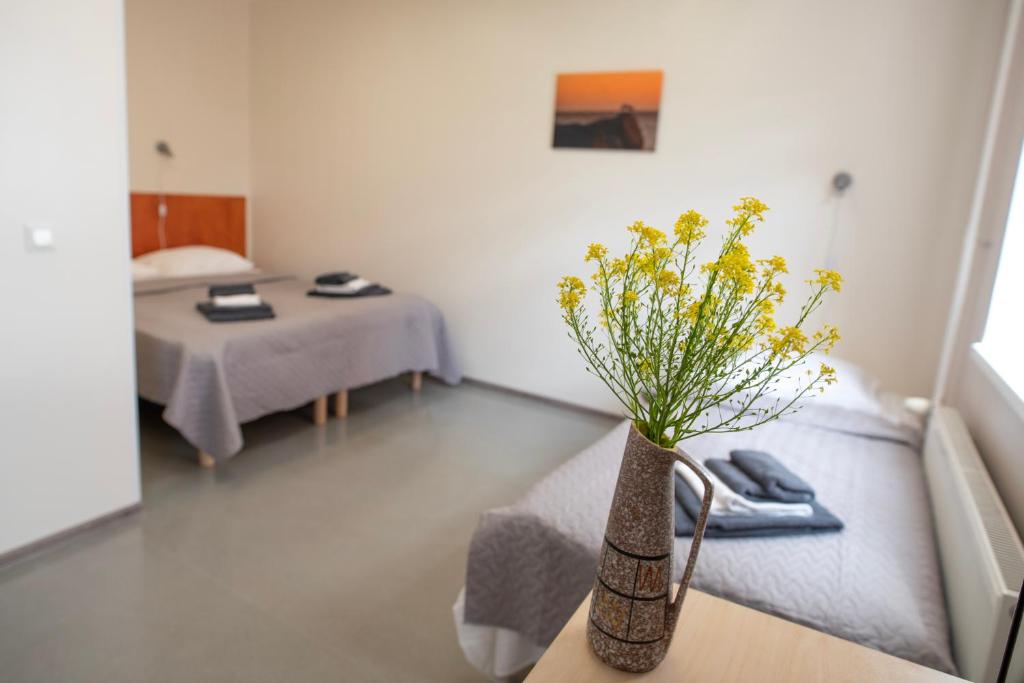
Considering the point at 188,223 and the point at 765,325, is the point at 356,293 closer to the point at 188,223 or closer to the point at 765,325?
the point at 188,223

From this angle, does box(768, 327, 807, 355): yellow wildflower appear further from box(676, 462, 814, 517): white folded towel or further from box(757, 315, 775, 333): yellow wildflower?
box(676, 462, 814, 517): white folded towel

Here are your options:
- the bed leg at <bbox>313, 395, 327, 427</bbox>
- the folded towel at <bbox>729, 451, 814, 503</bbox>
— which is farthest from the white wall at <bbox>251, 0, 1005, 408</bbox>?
the folded towel at <bbox>729, 451, 814, 503</bbox>

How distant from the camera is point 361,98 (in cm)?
445

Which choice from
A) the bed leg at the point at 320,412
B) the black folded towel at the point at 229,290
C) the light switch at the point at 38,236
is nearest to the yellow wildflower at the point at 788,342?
the light switch at the point at 38,236

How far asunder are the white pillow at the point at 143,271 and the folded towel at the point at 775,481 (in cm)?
360

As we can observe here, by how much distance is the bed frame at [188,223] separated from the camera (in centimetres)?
432

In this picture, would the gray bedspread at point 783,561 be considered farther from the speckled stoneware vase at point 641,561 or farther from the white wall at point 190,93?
the white wall at point 190,93

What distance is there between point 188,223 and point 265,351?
2.19 meters

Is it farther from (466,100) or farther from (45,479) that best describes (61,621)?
(466,100)

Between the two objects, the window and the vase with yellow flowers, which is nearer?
the vase with yellow flowers

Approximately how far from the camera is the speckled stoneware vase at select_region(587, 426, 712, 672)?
89 centimetres

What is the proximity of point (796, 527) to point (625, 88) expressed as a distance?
2.68 m

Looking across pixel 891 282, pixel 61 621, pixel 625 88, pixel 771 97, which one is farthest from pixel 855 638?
pixel 625 88

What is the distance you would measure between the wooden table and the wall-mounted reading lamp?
4403 mm
